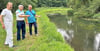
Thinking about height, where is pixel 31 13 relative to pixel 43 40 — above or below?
above

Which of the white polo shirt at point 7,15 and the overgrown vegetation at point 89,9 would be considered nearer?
the white polo shirt at point 7,15

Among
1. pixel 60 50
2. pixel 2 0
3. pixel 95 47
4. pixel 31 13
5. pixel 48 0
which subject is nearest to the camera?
pixel 60 50

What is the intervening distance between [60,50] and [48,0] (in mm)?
78319

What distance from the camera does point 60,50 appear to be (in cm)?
686

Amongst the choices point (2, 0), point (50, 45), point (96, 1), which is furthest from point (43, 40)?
point (96, 1)

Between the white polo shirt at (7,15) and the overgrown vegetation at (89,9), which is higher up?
the white polo shirt at (7,15)

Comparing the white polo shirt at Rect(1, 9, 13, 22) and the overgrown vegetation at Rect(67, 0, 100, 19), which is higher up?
the white polo shirt at Rect(1, 9, 13, 22)

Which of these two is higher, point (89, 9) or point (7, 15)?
point (7, 15)

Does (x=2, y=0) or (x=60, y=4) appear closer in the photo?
(x=2, y=0)

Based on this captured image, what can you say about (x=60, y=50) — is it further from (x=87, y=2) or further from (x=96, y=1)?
(x=87, y=2)

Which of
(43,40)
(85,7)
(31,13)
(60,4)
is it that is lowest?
(60,4)

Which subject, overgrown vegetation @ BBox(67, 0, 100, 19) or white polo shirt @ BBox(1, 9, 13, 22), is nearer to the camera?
white polo shirt @ BBox(1, 9, 13, 22)

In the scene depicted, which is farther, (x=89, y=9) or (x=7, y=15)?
(x=89, y=9)

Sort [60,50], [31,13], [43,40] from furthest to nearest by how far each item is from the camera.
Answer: [31,13] < [43,40] < [60,50]
